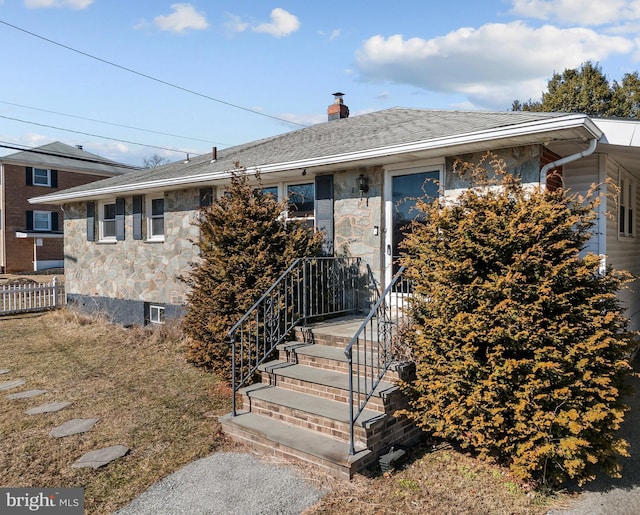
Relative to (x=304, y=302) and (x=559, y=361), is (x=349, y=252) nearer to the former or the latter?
(x=304, y=302)

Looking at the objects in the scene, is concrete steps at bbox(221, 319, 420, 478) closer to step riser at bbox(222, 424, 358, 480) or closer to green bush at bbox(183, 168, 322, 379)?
step riser at bbox(222, 424, 358, 480)

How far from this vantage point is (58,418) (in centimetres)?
490

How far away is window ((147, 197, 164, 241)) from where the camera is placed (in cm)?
1002

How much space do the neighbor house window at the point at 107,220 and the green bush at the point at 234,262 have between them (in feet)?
20.0

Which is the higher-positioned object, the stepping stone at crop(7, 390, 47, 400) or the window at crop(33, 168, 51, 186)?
the window at crop(33, 168, 51, 186)

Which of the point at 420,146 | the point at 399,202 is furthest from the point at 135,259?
the point at 420,146

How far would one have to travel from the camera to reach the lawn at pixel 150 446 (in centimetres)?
331

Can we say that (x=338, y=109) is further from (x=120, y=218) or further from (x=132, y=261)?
(x=132, y=261)

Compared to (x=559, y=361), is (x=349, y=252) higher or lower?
higher

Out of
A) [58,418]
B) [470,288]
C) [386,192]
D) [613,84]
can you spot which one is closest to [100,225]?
[58,418]

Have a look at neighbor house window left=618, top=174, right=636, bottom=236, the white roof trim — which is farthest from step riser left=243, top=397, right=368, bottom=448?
neighbor house window left=618, top=174, right=636, bottom=236

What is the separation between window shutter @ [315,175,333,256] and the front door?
0.98m

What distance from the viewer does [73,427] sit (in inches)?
183

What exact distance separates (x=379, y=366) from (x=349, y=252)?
9.40ft
